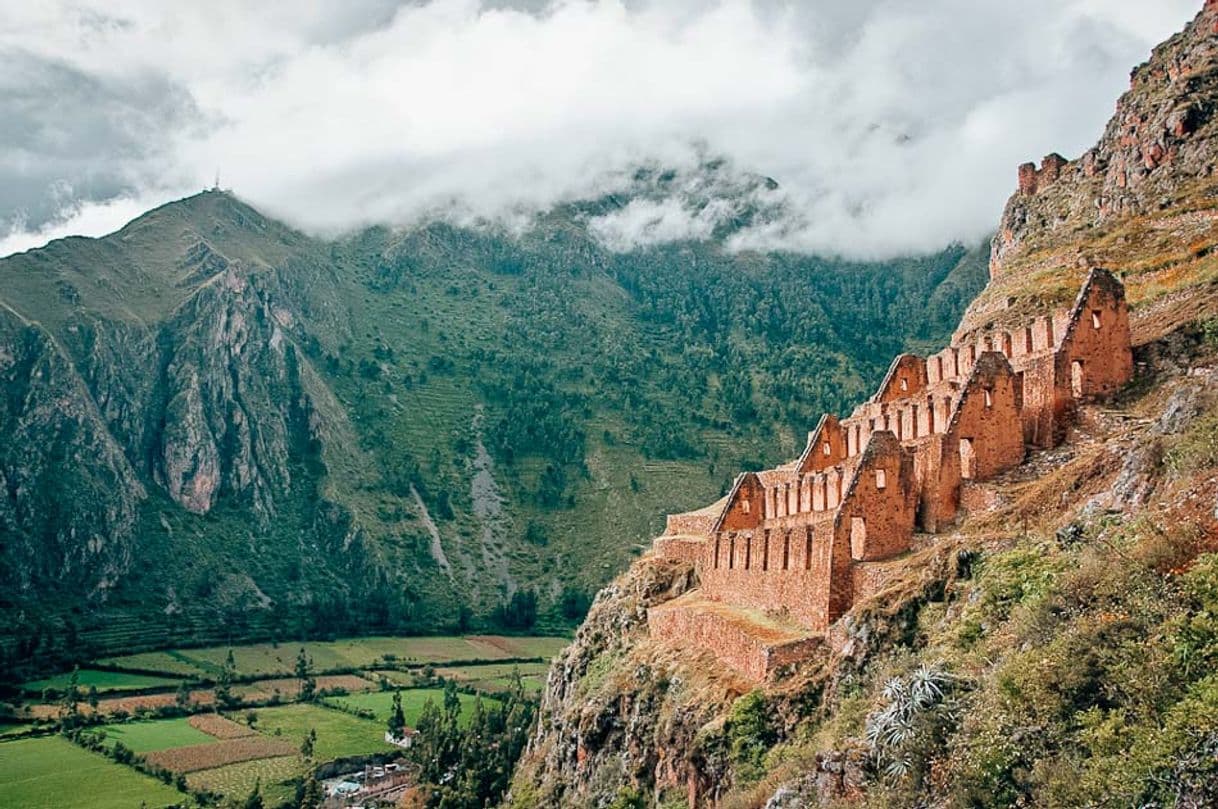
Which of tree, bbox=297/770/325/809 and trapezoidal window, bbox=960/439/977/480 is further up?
trapezoidal window, bbox=960/439/977/480

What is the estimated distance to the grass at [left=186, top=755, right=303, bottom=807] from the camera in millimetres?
104688

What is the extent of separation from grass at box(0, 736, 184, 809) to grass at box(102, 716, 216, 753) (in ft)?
16.6

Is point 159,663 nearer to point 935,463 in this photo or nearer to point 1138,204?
point 1138,204

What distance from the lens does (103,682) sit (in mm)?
142250

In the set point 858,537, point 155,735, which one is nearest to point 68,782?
point 155,735

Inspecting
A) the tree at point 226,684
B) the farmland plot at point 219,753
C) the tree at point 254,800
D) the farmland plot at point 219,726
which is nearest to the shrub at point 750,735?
the tree at point 254,800

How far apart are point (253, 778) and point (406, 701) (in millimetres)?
34137

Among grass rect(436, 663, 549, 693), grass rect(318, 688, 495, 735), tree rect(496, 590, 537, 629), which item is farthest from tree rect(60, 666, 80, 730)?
tree rect(496, 590, 537, 629)

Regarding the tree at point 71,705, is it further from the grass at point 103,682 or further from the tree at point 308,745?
the tree at point 308,745

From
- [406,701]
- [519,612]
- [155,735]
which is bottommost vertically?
[406,701]

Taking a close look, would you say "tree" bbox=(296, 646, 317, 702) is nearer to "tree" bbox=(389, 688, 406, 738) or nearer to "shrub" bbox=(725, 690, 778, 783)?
"tree" bbox=(389, 688, 406, 738)

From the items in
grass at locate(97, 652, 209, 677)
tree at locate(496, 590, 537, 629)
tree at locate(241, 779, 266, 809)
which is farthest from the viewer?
tree at locate(496, 590, 537, 629)

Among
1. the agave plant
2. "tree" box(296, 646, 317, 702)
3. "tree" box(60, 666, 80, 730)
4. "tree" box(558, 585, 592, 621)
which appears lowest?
"tree" box(296, 646, 317, 702)

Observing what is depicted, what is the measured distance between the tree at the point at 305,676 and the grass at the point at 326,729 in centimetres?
292
